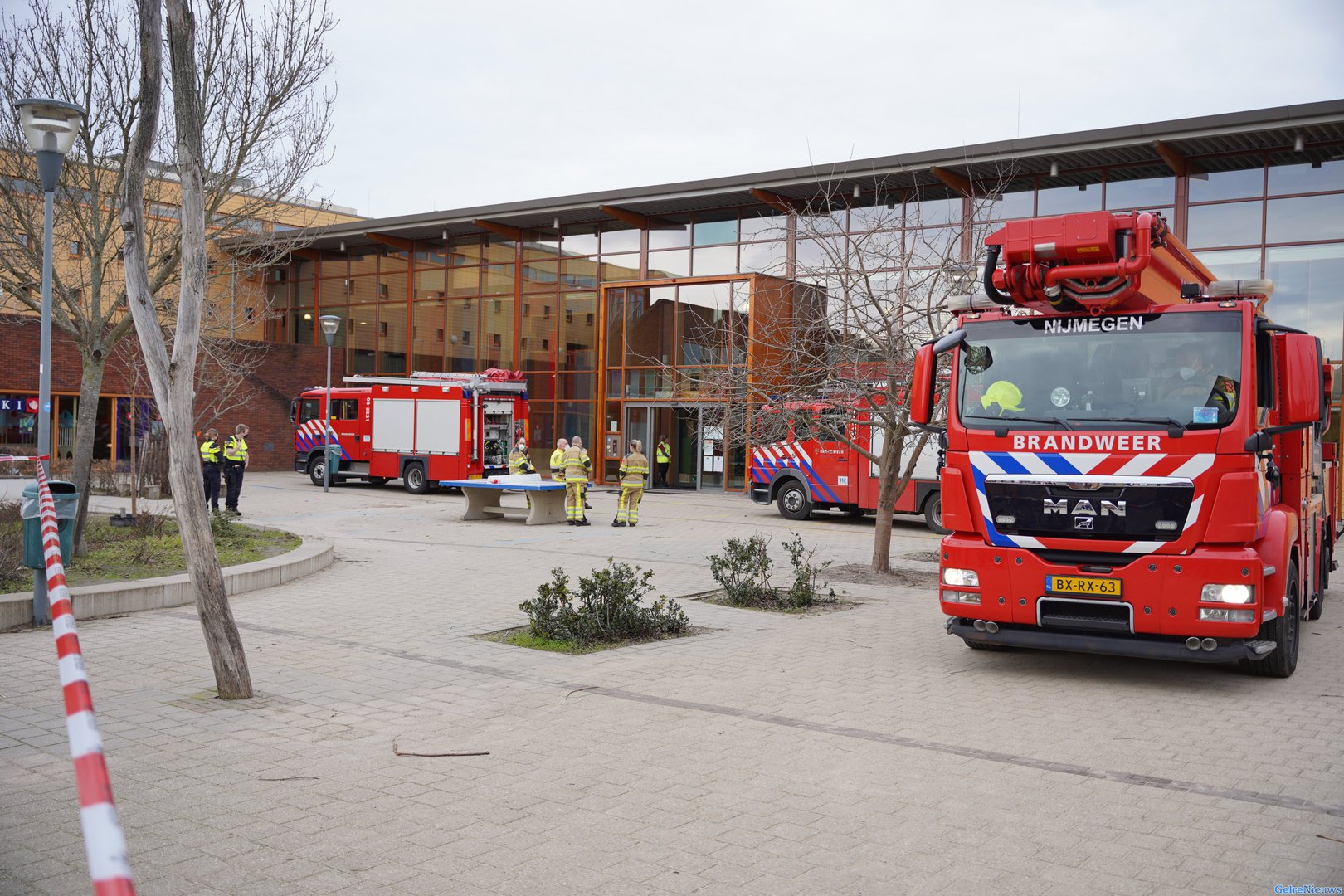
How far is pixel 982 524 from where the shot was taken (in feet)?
26.1

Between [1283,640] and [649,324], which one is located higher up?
[649,324]

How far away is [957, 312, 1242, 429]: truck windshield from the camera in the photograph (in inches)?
293

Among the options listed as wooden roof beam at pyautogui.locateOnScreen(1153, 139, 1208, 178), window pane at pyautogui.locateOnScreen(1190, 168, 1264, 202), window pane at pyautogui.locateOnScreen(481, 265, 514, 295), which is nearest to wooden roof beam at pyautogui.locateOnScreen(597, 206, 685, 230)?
window pane at pyautogui.locateOnScreen(481, 265, 514, 295)

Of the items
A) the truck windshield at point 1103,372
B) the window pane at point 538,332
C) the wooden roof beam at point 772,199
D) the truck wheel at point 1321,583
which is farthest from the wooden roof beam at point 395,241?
the truck windshield at point 1103,372

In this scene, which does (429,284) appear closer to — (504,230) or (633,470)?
(504,230)

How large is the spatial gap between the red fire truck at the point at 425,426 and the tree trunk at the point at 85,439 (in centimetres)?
1525

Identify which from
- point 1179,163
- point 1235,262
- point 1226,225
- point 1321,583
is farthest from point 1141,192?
point 1321,583

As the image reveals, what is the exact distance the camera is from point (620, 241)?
112 ft

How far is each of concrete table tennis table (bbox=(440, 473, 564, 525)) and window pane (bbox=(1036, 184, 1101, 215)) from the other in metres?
14.2

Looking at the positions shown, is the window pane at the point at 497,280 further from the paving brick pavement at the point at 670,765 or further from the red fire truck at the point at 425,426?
the paving brick pavement at the point at 670,765

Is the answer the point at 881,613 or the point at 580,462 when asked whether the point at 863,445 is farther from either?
the point at 881,613

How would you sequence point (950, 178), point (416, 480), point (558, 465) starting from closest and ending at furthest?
point (558, 465) → point (950, 178) → point (416, 480)

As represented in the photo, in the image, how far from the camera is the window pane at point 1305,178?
2395 cm

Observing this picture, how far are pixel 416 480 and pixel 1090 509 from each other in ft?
76.4
